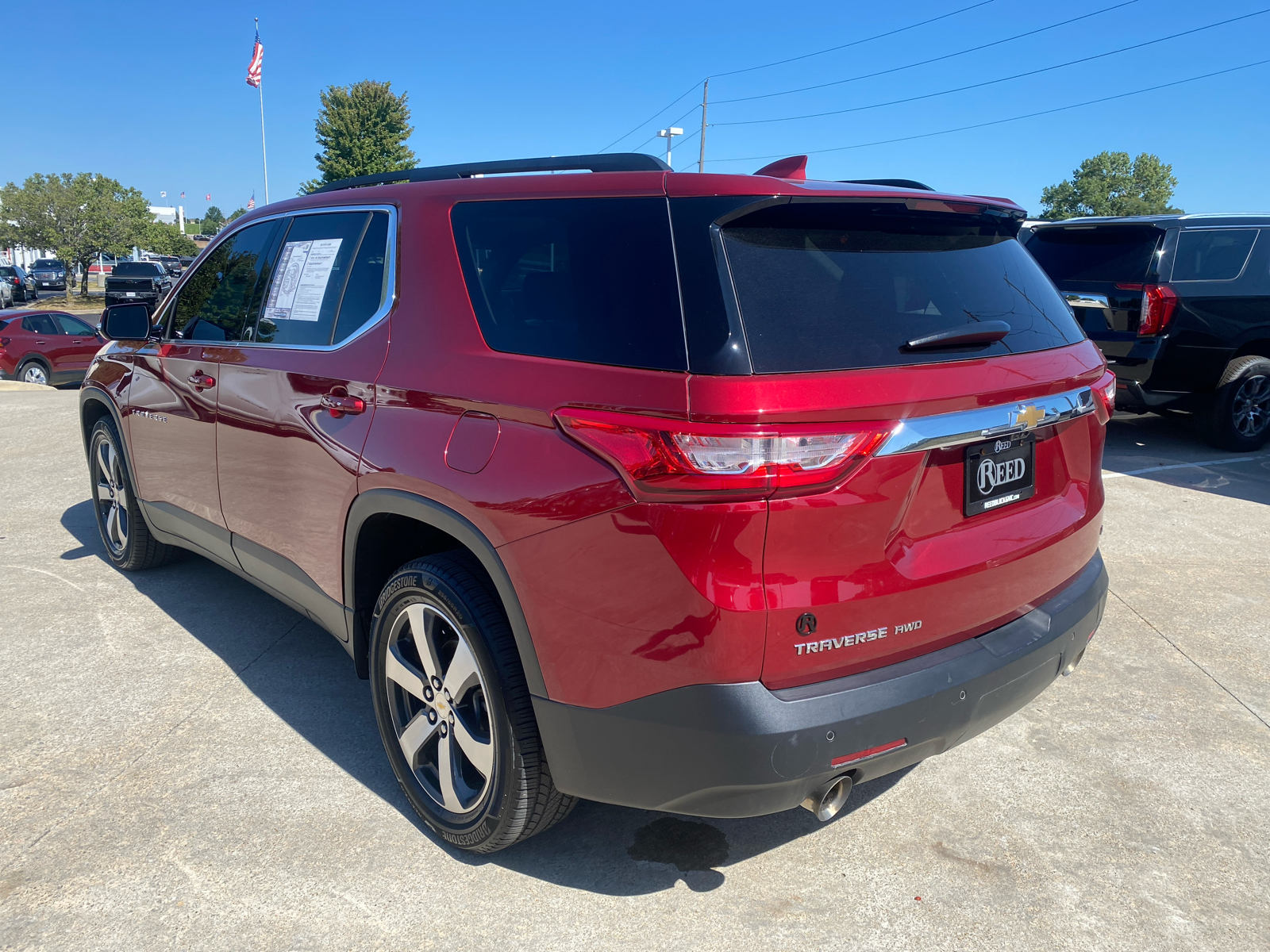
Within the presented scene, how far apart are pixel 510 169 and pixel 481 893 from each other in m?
2.16

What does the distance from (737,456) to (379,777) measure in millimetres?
1905

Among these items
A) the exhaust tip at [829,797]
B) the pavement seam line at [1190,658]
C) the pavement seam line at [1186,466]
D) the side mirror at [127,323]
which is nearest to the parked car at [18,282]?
the side mirror at [127,323]

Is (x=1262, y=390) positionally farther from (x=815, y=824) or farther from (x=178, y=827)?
(x=178, y=827)

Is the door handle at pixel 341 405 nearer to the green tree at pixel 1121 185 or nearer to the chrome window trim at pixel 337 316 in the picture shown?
the chrome window trim at pixel 337 316

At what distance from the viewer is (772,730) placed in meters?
2.01

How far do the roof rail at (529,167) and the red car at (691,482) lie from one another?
0.05 feet

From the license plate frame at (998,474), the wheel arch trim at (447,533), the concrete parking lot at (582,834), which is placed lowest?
the concrete parking lot at (582,834)

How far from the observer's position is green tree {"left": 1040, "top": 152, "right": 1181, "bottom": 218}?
11125 cm

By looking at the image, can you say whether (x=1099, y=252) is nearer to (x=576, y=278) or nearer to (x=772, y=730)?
(x=576, y=278)

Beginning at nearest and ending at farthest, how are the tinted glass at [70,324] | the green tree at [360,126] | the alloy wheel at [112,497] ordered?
the alloy wheel at [112,497] → the tinted glass at [70,324] → the green tree at [360,126]

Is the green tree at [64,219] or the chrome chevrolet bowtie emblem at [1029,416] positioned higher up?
the green tree at [64,219]

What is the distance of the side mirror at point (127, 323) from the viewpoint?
14.1 ft

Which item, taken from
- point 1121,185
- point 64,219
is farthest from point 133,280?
point 1121,185

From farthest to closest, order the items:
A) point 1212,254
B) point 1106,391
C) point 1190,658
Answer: point 1212,254
point 1190,658
point 1106,391
